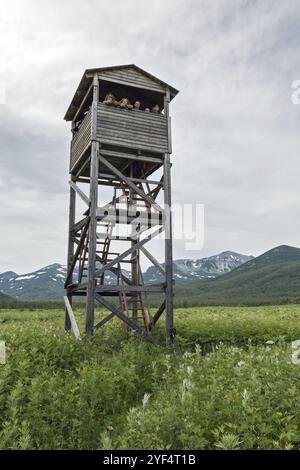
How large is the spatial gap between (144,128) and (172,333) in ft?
25.4

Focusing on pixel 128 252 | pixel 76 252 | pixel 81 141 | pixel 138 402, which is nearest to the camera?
pixel 138 402

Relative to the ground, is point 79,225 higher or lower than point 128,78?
lower

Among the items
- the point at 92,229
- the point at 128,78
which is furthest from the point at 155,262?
the point at 128,78

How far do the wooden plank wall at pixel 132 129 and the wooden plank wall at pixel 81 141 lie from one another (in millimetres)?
683

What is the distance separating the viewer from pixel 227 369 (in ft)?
27.5

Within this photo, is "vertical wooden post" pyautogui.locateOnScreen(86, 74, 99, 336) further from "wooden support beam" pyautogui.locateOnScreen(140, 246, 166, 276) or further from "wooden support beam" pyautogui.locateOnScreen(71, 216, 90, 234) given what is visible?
"wooden support beam" pyautogui.locateOnScreen(140, 246, 166, 276)

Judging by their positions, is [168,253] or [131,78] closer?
[168,253]

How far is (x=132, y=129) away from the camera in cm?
1508

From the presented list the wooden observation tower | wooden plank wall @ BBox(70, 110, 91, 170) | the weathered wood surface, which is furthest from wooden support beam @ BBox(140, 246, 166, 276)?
the weathered wood surface

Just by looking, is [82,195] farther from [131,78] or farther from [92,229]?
[131,78]

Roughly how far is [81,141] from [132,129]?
2.34m
